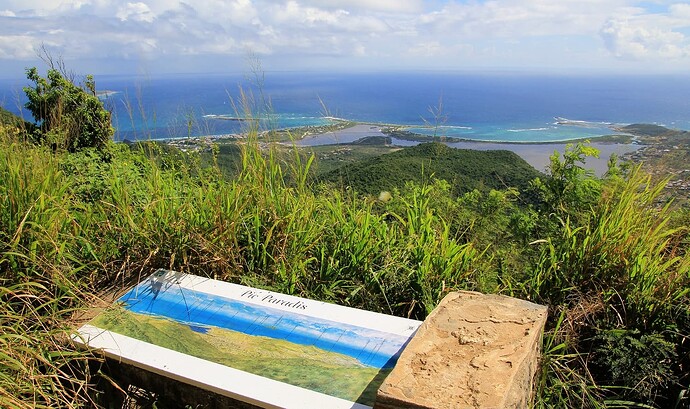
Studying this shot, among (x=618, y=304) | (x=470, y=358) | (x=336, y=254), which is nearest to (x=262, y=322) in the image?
(x=336, y=254)

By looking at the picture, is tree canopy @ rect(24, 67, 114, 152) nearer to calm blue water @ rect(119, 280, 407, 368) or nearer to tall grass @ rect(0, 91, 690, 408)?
tall grass @ rect(0, 91, 690, 408)

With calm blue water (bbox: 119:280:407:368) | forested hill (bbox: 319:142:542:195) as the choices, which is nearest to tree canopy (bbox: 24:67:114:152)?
calm blue water (bbox: 119:280:407:368)

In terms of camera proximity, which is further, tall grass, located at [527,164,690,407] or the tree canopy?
the tree canopy

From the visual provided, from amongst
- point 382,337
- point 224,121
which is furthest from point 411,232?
point 224,121

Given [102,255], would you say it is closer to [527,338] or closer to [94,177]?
[94,177]

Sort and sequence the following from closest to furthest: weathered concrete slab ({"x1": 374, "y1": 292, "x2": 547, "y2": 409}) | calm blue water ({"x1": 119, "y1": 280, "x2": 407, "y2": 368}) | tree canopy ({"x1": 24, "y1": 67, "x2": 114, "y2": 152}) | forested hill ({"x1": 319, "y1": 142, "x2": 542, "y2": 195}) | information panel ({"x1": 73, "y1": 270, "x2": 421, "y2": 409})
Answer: weathered concrete slab ({"x1": 374, "y1": 292, "x2": 547, "y2": 409}) → information panel ({"x1": 73, "y1": 270, "x2": 421, "y2": 409}) → calm blue water ({"x1": 119, "y1": 280, "x2": 407, "y2": 368}) → tree canopy ({"x1": 24, "y1": 67, "x2": 114, "y2": 152}) → forested hill ({"x1": 319, "y1": 142, "x2": 542, "y2": 195})

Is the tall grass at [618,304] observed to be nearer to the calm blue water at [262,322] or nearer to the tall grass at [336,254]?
the tall grass at [336,254]

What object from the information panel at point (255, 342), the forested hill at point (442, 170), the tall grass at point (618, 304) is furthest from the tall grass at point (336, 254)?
the forested hill at point (442, 170)
